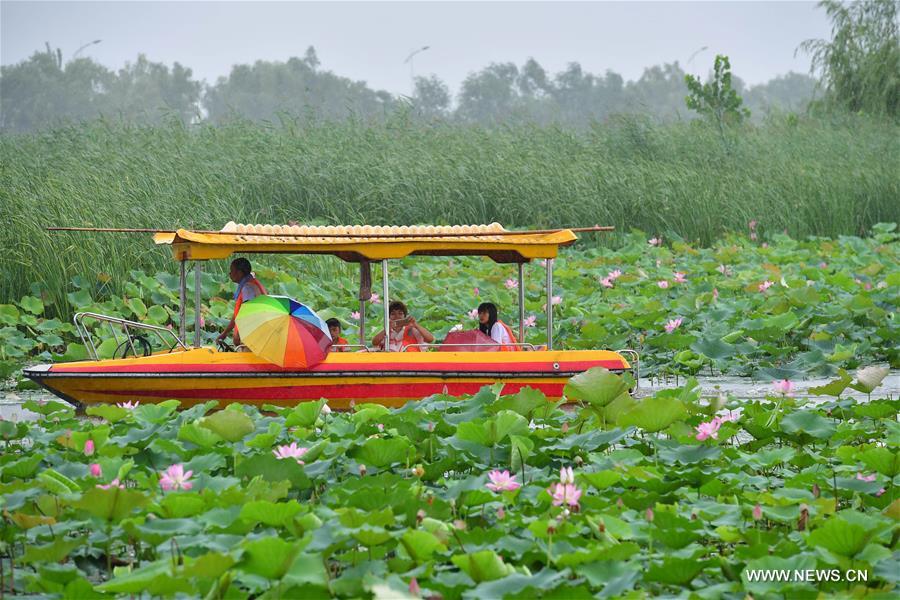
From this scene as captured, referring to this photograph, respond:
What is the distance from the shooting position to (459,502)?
373 cm

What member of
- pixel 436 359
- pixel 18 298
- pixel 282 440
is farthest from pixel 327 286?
pixel 282 440

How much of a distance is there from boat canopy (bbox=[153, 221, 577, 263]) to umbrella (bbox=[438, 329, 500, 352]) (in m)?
0.50

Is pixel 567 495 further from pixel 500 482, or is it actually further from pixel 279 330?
pixel 279 330

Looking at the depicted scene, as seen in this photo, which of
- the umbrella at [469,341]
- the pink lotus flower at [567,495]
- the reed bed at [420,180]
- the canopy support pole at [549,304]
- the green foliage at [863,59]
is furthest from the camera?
the green foliage at [863,59]

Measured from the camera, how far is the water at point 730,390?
24.3ft

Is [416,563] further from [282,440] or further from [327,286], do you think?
[327,286]

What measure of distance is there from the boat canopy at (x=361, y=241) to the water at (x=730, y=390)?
119cm

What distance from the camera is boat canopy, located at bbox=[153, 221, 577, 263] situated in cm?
724

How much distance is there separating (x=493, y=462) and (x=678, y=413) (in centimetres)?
64

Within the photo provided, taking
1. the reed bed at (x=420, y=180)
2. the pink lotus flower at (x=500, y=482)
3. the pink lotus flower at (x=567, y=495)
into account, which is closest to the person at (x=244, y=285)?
the reed bed at (x=420, y=180)

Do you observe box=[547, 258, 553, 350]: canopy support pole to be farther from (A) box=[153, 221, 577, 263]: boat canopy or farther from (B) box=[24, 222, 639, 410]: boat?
(B) box=[24, 222, 639, 410]: boat

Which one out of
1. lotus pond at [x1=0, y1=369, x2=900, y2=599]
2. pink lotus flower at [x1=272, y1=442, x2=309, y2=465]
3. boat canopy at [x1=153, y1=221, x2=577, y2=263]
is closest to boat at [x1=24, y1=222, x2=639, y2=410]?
boat canopy at [x1=153, y1=221, x2=577, y2=263]

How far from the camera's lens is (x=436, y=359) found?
288 inches

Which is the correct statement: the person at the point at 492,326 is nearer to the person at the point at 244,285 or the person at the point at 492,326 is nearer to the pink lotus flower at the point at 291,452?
the person at the point at 244,285
